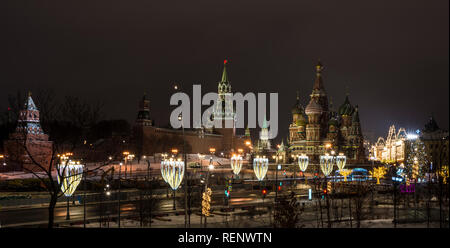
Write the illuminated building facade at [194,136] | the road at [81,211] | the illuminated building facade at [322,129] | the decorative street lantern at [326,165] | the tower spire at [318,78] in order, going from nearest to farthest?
the road at [81,211] < the decorative street lantern at [326,165] < the illuminated building facade at [322,129] < the tower spire at [318,78] < the illuminated building facade at [194,136]

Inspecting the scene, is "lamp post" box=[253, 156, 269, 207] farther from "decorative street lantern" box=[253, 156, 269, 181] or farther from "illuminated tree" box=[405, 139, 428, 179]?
"illuminated tree" box=[405, 139, 428, 179]

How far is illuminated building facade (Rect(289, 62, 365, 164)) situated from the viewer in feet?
234

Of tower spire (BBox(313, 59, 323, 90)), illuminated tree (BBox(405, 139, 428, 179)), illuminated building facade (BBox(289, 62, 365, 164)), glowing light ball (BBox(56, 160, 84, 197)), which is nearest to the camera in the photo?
glowing light ball (BBox(56, 160, 84, 197))

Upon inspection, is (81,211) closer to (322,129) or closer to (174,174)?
(174,174)

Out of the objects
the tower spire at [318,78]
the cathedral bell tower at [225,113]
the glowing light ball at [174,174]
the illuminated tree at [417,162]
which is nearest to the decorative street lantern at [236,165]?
the glowing light ball at [174,174]

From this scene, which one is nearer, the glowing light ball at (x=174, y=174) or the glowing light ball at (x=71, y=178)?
the glowing light ball at (x=71, y=178)

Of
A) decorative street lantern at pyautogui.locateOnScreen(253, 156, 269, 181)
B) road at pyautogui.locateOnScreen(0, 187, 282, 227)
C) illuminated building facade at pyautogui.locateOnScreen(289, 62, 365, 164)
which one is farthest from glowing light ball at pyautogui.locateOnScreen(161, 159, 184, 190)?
illuminated building facade at pyautogui.locateOnScreen(289, 62, 365, 164)

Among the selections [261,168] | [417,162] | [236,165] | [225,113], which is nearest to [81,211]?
[261,168]

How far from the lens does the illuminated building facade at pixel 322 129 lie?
7138 centimetres

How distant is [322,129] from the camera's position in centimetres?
7875

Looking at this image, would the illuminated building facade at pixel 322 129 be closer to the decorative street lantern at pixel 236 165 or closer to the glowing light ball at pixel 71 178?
the decorative street lantern at pixel 236 165
